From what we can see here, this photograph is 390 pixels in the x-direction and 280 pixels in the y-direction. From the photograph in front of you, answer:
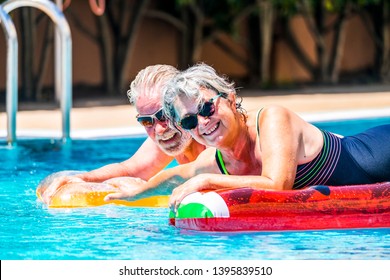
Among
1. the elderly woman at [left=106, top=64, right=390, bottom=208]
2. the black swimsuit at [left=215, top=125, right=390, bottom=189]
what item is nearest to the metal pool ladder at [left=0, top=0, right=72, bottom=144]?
the elderly woman at [left=106, top=64, right=390, bottom=208]

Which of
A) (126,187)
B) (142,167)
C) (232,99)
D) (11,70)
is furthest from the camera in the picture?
(11,70)

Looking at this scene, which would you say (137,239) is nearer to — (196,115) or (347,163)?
(196,115)

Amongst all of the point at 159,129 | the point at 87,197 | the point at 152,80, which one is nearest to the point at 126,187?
the point at 87,197

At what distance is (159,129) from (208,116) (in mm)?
628

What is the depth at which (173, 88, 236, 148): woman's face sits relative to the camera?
5039mm

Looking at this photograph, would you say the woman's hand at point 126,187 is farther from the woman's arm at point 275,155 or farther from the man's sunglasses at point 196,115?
the man's sunglasses at point 196,115

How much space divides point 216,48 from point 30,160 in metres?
7.79

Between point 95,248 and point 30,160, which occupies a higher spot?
point 95,248

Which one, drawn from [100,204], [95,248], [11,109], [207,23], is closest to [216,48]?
[207,23]

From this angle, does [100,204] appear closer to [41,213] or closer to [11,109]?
[41,213]

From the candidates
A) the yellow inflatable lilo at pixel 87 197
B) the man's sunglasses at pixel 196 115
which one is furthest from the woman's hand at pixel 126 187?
the man's sunglasses at pixel 196 115

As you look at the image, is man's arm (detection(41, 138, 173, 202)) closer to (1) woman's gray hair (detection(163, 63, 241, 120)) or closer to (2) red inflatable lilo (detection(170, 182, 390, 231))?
(2) red inflatable lilo (detection(170, 182, 390, 231))

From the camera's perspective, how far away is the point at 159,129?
561 cm
